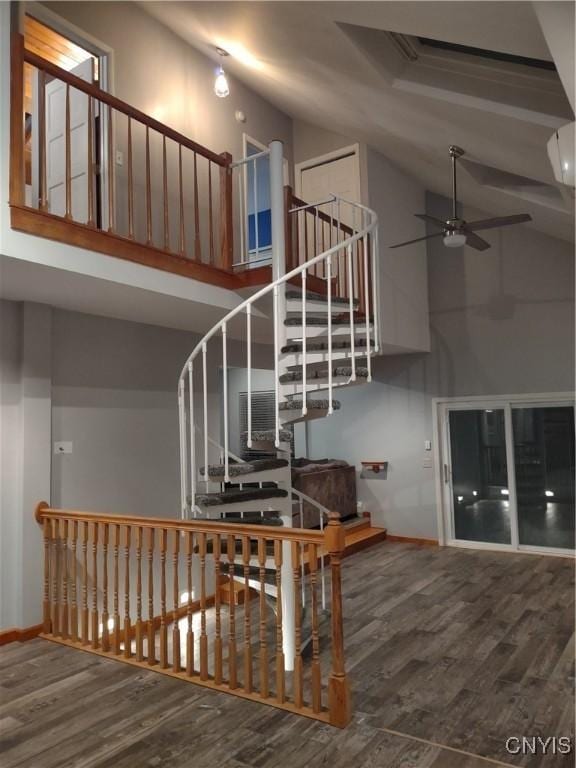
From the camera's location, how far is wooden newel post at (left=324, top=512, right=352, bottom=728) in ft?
9.29

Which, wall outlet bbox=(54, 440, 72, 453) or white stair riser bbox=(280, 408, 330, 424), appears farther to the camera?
wall outlet bbox=(54, 440, 72, 453)

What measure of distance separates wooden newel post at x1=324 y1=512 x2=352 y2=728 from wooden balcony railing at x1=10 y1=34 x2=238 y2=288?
213cm

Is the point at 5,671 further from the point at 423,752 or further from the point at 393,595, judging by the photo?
the point at 393,595

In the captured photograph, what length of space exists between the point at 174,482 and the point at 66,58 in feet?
13.1

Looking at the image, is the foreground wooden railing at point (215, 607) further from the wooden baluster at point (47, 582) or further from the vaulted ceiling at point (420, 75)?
the vaulted ceiling at point (420, 75)

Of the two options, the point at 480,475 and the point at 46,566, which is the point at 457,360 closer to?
the point at 480,475

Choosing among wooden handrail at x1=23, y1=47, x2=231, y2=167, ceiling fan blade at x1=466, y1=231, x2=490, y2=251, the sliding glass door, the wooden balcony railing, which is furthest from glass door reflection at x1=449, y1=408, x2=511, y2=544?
wooden handrail at x1=23, y1=47, x2=231, y2=167

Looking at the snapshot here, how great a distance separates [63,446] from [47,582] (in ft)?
3.35

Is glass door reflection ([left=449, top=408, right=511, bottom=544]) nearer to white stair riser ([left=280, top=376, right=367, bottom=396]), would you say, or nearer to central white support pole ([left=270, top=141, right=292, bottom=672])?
central white support pole ([left=270, top=141, right=292, bottom=672])

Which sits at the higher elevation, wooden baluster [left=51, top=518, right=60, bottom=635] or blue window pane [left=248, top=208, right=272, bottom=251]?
blue window pane [left=248, top=208, right=272, bottom=251]

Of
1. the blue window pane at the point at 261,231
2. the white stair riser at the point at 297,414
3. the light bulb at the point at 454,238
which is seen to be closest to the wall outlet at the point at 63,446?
the white stair riser at the point at 297,414

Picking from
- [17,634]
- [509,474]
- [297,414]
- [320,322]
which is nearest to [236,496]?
[297,414]

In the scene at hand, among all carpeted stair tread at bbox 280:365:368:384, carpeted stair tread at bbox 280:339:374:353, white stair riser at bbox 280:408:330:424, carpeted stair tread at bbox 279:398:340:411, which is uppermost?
carpeted stair tread at bbox 280:339:374:353

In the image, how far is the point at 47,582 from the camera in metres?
4.14
